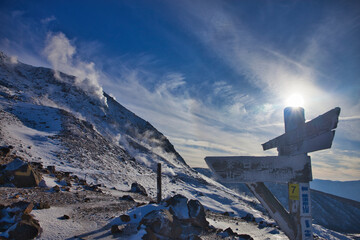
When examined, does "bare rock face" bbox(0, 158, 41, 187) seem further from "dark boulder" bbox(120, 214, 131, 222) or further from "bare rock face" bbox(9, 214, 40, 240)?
"dark boulder" bbox(120, 214, 131, 222)

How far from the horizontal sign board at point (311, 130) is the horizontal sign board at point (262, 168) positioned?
0.24 meters

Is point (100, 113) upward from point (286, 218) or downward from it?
upward

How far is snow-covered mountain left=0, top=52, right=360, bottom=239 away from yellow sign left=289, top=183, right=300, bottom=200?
6.90 meters

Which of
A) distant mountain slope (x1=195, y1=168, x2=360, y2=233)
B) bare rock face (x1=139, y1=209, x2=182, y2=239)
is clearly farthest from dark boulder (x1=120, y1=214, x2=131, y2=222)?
distant mountain slope (x1=195, y1=168, x2=360, y2=233)

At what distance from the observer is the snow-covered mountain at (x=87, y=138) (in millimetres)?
16344

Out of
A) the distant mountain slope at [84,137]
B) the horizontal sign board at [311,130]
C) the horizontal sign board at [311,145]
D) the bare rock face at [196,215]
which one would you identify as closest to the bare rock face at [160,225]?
the bare rock face at [196,215]

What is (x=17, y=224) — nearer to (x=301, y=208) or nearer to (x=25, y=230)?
(x=25, y=230)

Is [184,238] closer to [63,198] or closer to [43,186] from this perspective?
[63,198]

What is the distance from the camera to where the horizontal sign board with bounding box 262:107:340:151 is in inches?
84.4

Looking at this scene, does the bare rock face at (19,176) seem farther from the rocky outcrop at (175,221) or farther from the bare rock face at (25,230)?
the rocky outcrop at (175,221)

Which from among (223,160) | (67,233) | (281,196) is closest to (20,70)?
(67,233)

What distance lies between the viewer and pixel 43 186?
927 cm

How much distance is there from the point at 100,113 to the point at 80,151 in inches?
731

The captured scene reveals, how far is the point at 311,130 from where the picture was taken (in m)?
2.42
